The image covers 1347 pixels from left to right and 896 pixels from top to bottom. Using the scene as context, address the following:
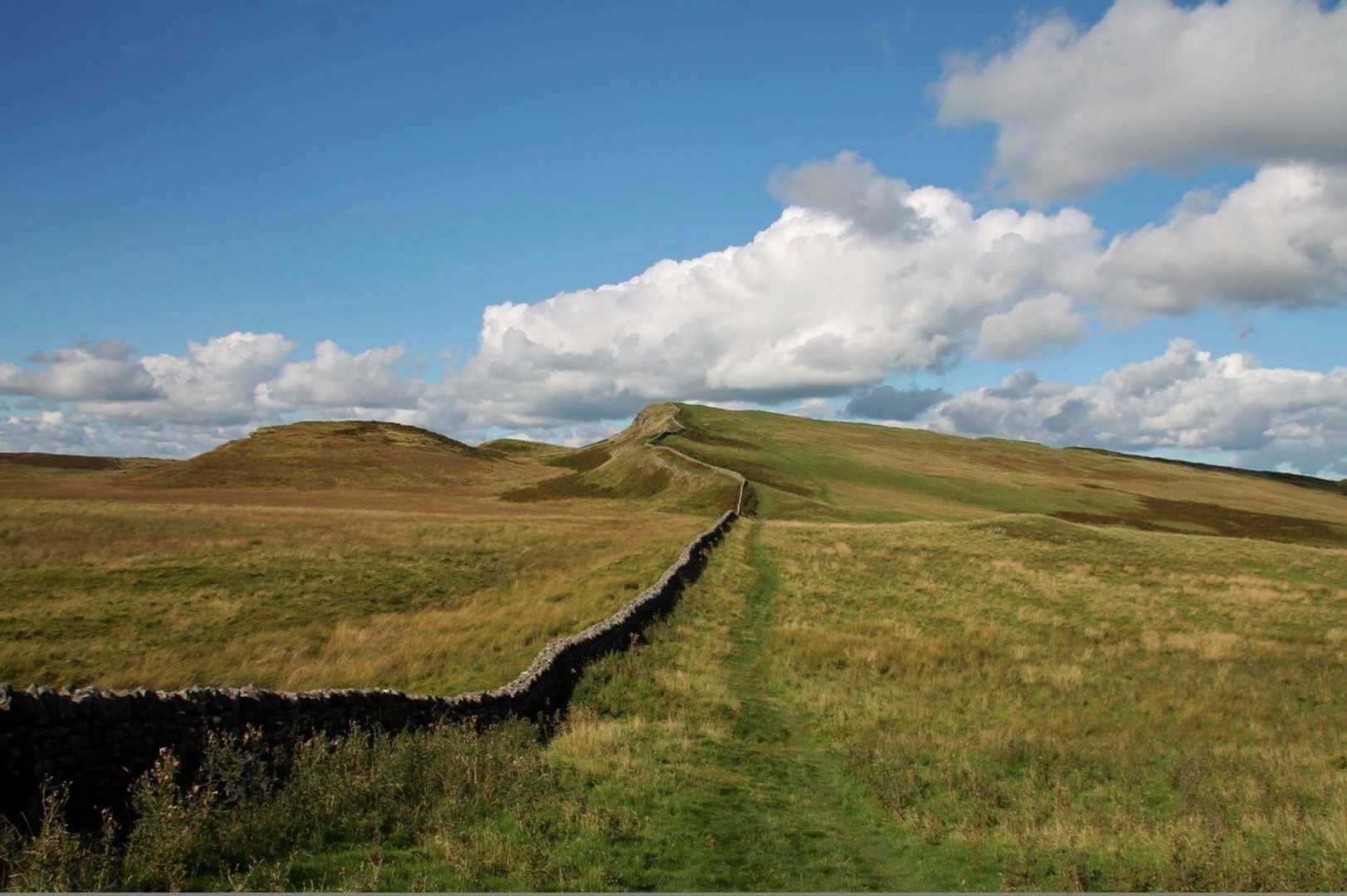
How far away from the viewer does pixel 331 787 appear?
9.20 metres

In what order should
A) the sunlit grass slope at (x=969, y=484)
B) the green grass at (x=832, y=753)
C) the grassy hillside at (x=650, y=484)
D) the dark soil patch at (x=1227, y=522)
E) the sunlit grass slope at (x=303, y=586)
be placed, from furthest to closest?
1. the sunlit grass slope at (x=969, y=484)
2. the dark soil patch at (x=1227, y=522)
3. the grassy hillside at (x=650, y=484)
4. the sunlit grass slope at (x=303, y=586)
5. the green grass at (x=832, y=753)

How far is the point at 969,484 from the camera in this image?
108125 millimetres

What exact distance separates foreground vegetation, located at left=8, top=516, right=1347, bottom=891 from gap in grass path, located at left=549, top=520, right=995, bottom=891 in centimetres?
→ 5

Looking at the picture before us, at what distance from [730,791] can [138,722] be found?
297 inches

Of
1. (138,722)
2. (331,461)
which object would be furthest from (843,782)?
(331,461)

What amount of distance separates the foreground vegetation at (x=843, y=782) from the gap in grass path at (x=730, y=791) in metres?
0.05

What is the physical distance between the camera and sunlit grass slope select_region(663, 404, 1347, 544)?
8344 cm

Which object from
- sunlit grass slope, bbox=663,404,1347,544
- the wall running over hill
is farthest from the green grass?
sunlit grass slope, bbox=663,404,1347,544

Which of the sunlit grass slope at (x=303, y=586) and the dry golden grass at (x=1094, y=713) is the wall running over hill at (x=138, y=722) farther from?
the dry golden grass at (x=1094, y=713)

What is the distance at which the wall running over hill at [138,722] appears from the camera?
809cm

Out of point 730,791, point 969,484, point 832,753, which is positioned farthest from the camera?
point 969,484

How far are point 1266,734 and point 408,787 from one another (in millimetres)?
15345

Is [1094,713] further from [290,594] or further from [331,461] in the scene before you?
[331,461]

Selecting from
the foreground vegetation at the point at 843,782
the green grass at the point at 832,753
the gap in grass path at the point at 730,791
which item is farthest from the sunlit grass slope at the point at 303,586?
the foreground vegetation at the point at 843,782
